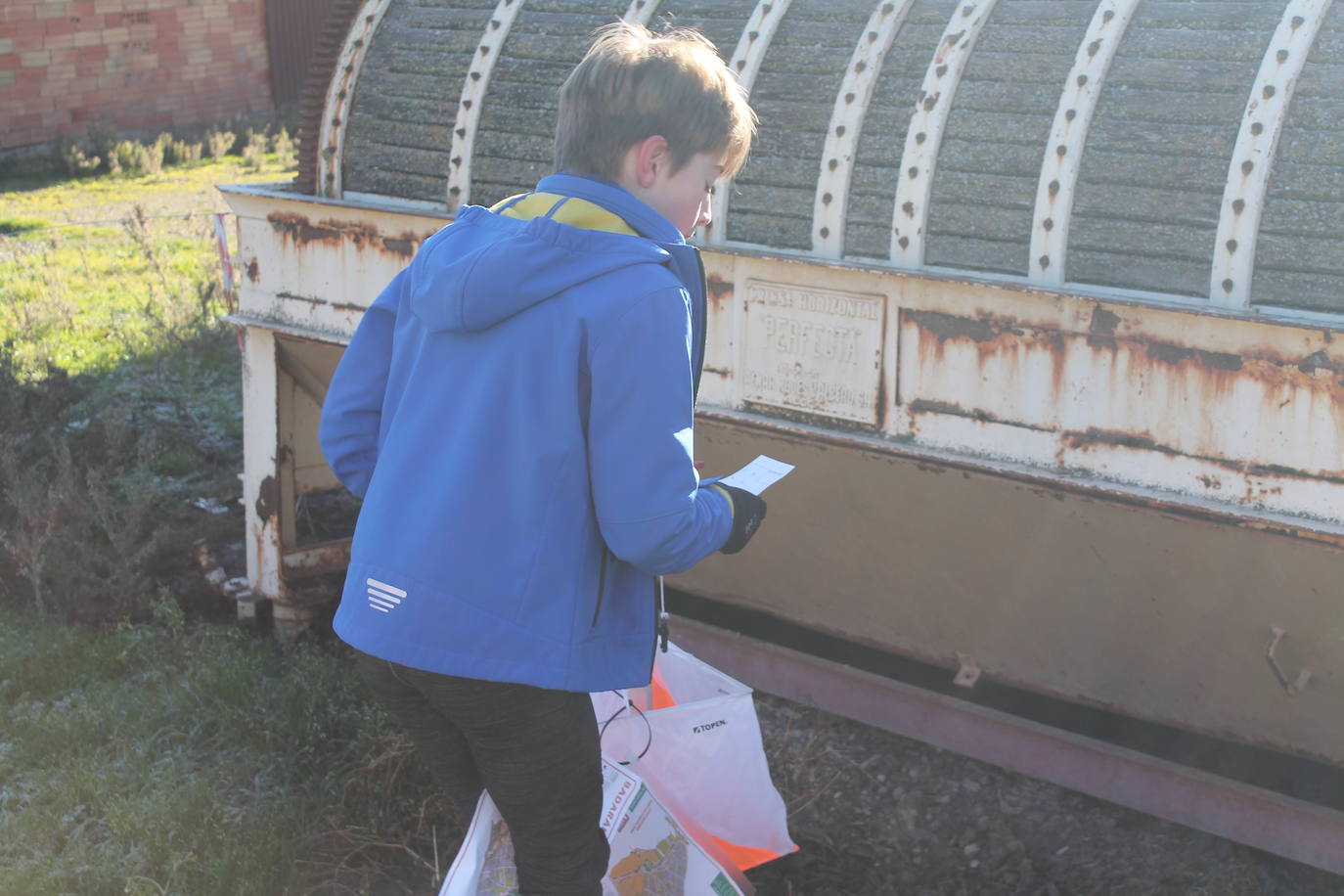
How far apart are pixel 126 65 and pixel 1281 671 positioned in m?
16.4

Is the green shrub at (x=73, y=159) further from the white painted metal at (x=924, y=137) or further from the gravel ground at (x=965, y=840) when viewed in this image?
the white painted metal at (x=924, y=137)

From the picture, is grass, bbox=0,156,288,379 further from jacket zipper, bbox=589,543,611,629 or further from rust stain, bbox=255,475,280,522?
jacket zipper, bbox=589,543,611,629

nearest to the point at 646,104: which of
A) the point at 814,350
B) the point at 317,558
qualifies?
the point at 814,350

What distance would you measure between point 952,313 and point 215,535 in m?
3.65

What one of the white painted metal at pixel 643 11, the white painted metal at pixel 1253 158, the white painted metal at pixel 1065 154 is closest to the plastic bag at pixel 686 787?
the white painted metal at pixel 1065 154

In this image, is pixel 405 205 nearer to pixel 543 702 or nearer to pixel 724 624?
pixel 724 624

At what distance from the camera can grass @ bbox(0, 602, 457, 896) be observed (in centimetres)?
313

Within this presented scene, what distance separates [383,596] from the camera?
5.98 ft

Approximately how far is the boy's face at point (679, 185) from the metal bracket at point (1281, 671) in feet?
7.11

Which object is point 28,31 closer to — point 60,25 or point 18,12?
point 18,12

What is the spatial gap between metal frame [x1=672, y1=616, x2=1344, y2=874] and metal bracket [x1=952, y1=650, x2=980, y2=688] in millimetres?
113

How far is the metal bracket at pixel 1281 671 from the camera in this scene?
10.6 ft

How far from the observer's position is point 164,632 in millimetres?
4496

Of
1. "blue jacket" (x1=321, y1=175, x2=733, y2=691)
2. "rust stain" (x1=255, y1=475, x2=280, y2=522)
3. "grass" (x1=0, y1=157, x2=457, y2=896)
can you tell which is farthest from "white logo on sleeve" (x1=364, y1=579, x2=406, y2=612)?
"rust stain" (x1=255, y1=475, x2=280, y2=522)
